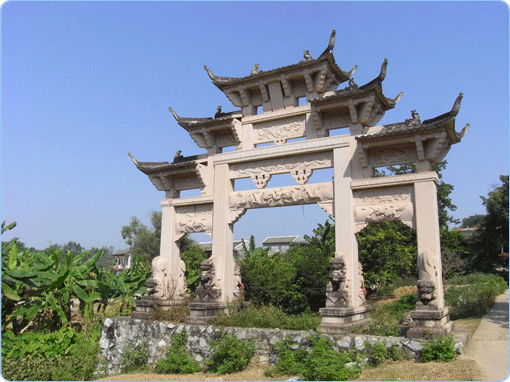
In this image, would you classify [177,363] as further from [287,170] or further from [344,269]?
[287,170]

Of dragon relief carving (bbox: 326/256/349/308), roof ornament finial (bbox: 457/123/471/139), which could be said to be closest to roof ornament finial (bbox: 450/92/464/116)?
roof ornament finial (bbox: 457/123/471/139)

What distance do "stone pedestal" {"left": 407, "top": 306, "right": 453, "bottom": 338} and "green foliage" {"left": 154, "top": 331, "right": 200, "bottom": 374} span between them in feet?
13.8

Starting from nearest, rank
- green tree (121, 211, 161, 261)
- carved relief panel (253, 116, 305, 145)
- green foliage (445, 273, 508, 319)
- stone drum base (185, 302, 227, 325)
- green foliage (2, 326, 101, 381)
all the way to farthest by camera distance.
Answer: green foliage (2, 326, 101, 381)
stone drum base (185, 302, 227, 325)
carved relief panel (253, 116, 305, 145)
green foliage (445, 273, 508, 319)
green tree (121, 211, 161, 261)

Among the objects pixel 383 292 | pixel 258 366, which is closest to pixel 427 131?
pixel 258 366

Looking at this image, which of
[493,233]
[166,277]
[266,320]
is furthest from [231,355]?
[493,233]

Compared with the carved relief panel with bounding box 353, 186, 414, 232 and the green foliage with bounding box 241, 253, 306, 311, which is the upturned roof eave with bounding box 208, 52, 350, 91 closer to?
the carved relief panel with bounding box 353, 186, 414, 232

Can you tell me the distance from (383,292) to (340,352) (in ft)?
41.2

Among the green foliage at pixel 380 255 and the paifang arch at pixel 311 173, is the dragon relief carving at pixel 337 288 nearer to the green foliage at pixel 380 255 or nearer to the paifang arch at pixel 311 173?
the paifang arch at pixel 311 173

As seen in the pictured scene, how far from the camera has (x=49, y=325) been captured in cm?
1062

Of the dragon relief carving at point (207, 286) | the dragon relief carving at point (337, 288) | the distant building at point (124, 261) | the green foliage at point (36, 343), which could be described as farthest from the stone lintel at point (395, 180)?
the distant building at point (124, 261)

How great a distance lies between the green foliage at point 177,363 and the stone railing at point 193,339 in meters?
0.28

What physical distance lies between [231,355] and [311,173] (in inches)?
174

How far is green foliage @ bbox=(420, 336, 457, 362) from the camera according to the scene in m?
6.91

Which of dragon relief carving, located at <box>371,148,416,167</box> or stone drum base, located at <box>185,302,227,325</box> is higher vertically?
dragon relief carving, located at <box>371,148,416,167</box>
